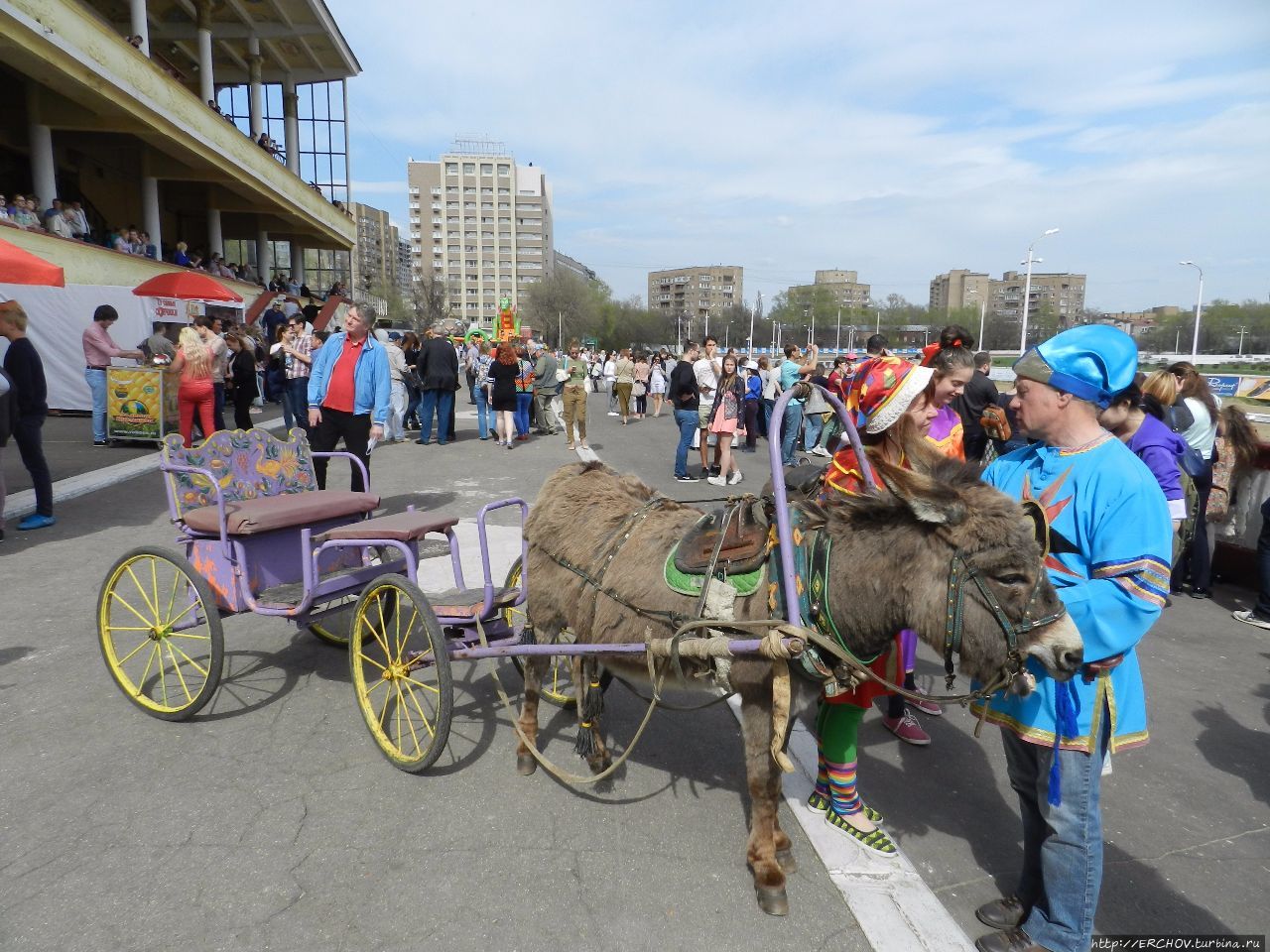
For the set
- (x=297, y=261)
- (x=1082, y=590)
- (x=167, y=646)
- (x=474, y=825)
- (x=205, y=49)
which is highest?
(x=205, y=49)

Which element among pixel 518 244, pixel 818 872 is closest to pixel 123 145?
pixel 818 872

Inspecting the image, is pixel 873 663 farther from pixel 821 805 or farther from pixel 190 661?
pixel 190 661

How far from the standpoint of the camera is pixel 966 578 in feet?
7.08

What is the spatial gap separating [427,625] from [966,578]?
84.5 inches

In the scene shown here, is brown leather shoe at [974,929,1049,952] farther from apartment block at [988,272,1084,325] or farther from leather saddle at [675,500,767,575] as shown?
apartment block at [988,272,1084,325]

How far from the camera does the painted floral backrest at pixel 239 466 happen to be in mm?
4246

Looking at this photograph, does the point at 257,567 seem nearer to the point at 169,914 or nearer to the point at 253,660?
the point at 253,660

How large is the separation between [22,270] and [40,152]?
1386cm

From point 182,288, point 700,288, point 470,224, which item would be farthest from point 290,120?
point 700,288

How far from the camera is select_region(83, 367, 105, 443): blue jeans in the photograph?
37.8ft

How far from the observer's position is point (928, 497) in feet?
7.27

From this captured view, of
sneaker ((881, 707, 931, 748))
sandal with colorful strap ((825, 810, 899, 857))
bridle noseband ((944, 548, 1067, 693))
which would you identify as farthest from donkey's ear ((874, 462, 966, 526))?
sneaker ((881, 707, 931, 748))

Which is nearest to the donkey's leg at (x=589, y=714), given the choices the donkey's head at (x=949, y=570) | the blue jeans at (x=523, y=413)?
the donkey's head at (x=949, y=570)

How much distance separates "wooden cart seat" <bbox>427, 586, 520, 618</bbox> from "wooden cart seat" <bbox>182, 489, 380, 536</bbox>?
0.77m
